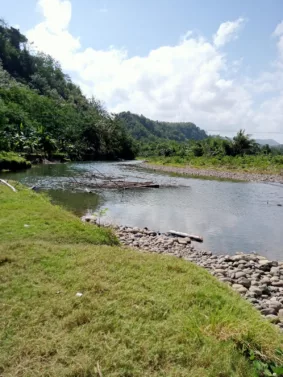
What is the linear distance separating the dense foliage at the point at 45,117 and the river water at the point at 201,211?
22833 millimetres

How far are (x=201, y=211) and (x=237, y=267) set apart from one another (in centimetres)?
918

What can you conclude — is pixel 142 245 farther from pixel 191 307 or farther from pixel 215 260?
pixel 191 307

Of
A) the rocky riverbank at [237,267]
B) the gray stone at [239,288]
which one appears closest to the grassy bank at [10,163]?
the rocky riverbank at [237,267]

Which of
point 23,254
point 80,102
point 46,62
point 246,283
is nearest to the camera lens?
point 23,254

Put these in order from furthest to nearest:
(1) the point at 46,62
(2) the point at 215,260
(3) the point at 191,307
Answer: (1) the point at 46,62 < (2) the point at 215,260 < (3) the point at 191,307

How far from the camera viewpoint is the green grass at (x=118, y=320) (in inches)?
135

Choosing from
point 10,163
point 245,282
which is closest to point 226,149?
point 10,163

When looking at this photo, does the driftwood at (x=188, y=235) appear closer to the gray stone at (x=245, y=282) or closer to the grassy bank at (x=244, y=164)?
the gray stone at (x=245, y=282)

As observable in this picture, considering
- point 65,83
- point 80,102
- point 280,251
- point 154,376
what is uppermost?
point 65,83

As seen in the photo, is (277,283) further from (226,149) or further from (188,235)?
(226,149)

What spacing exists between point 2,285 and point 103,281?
1.68 meters

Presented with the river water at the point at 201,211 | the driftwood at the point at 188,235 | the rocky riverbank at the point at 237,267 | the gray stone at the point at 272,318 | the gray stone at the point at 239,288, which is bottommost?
the river water at the point at 201,211

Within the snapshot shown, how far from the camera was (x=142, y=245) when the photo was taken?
10758 mm

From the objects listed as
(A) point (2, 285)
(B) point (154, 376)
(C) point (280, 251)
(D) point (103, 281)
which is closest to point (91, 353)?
(B) point (154, 376)
